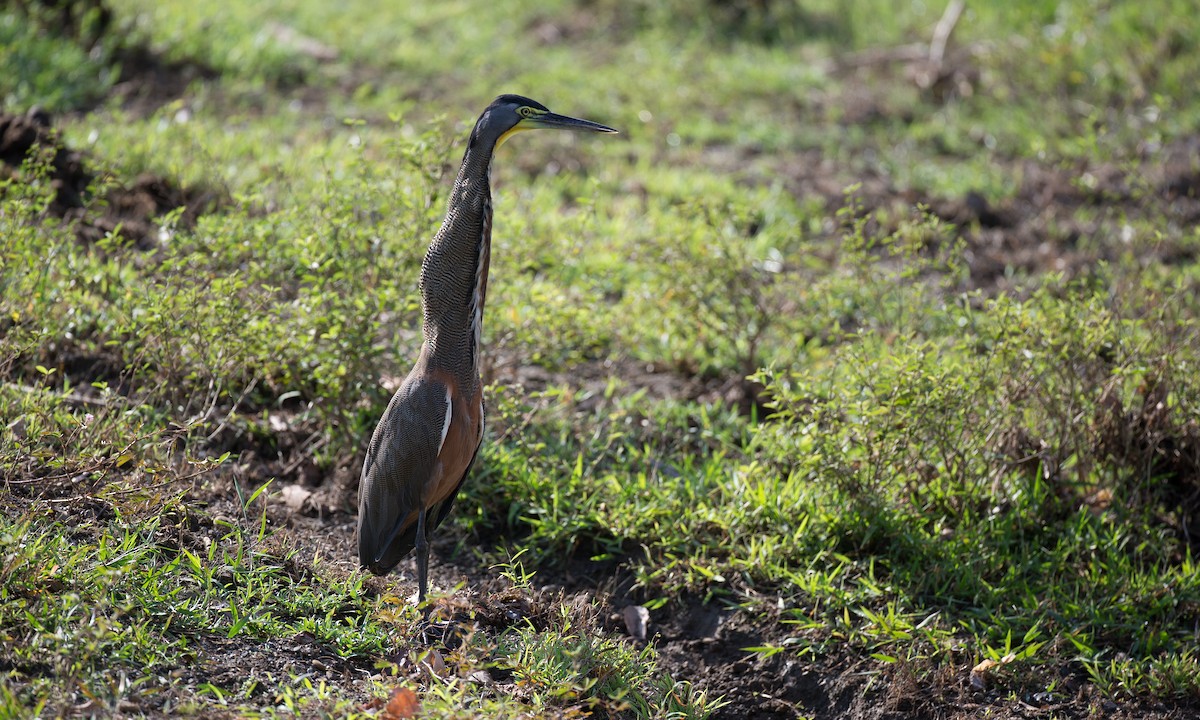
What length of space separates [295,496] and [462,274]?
151 centimetres

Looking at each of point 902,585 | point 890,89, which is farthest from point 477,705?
point 890,89

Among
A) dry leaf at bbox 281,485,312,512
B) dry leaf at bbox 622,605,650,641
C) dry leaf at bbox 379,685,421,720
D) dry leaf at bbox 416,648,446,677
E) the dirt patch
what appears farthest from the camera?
the dirt patch

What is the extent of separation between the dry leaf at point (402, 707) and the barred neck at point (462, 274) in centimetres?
122

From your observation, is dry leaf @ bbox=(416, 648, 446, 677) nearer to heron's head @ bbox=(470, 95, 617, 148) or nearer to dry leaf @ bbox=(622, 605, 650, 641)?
dry leaf @ bbox=(622, 605, 650, 641)

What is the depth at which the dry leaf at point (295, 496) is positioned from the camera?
4.88 metres

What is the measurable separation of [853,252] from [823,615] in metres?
1.78

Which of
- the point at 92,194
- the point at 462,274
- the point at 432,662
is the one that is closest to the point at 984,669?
the point at 432,662

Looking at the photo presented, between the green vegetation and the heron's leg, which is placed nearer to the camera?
the green vegetation

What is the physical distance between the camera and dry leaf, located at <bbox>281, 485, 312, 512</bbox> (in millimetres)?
4875

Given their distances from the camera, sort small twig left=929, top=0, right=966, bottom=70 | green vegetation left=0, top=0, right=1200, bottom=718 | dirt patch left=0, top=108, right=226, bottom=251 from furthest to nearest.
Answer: small twig left=929, top=0, right=966, bottom=70, dirt patch left=0, top=108, right=226, bottom=251, green vegetation left=0, top=0, right=1200, bottom=718

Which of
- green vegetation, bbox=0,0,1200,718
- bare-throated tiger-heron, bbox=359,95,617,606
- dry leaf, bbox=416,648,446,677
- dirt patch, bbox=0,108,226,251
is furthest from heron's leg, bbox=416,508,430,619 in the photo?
dirt patch, bbox=0,108,226,251

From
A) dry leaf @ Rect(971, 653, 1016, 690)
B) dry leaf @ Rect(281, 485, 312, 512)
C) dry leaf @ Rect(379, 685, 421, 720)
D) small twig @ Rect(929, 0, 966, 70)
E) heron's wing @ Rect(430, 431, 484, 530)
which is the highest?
small twig @ Rect(929, 0, 966, 70)

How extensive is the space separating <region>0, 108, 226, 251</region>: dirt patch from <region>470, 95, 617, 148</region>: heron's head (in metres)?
2.59

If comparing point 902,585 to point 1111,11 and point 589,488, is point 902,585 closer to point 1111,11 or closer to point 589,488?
point 589,488
